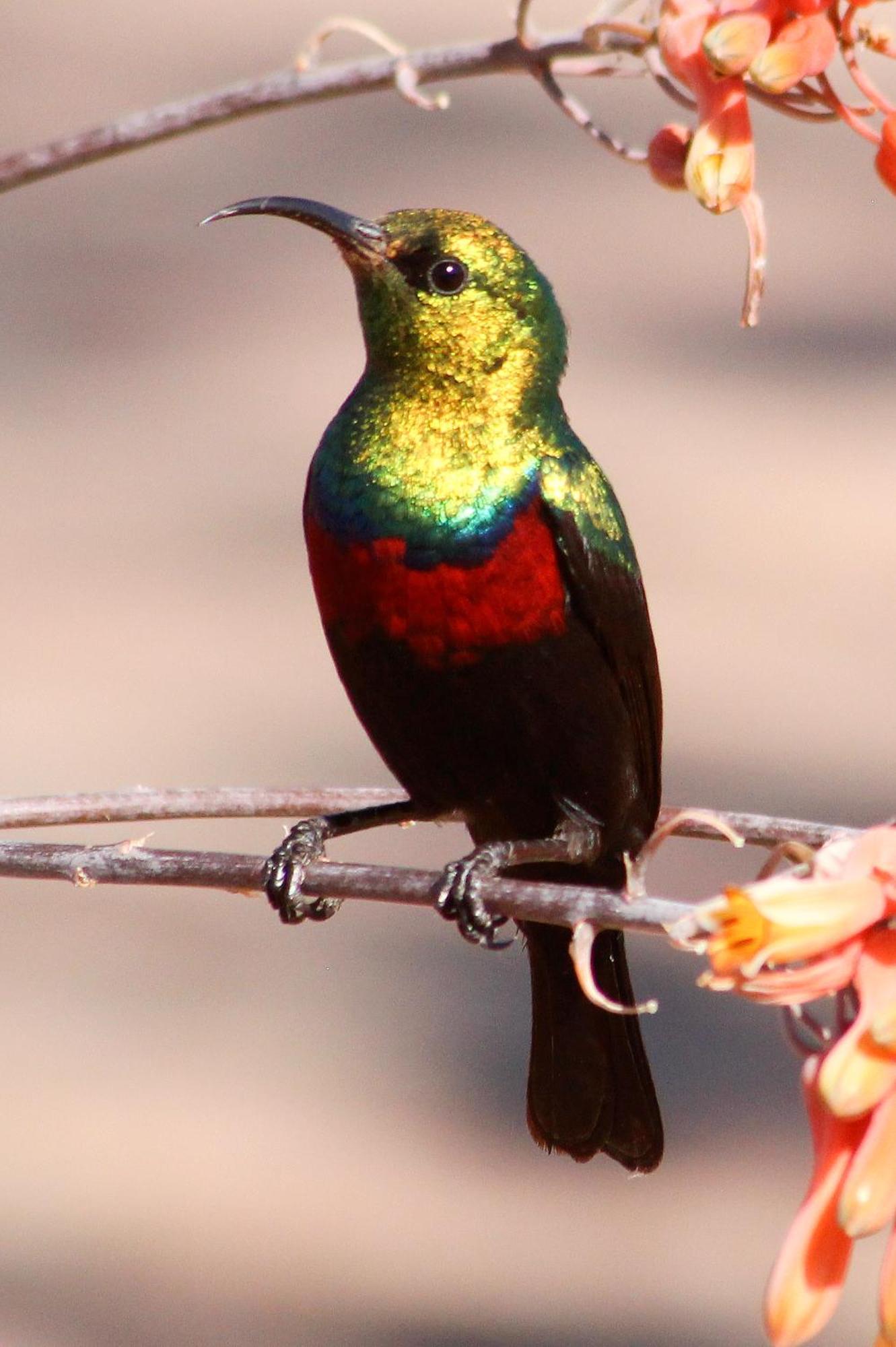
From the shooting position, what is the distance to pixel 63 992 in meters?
3.20

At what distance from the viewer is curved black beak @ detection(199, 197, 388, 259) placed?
136 centimetres

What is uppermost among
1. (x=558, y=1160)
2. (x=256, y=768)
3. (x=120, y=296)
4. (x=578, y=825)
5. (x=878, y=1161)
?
(x=120, y=296)

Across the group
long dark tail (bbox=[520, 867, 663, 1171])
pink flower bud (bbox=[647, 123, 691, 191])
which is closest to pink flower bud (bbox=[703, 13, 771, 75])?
pink flower bud (bbox=[647, 123, 691, 191])

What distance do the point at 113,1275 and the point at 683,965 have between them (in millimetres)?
1022

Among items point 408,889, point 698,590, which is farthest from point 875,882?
point 698,590

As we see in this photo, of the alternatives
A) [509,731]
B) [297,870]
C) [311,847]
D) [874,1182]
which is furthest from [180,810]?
[874,1182]

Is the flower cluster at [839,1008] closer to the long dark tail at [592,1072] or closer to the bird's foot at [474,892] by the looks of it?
the bird's foot at [474,892]

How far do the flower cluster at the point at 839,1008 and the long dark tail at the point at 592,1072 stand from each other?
875 millimetres

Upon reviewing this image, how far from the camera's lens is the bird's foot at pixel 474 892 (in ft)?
4.73

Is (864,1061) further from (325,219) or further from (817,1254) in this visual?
(325,219)

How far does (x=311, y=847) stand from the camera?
1.56 meters

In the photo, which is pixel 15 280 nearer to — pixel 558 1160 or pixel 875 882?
pixel 558 1160

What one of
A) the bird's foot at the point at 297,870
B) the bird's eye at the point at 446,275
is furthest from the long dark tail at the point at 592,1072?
the bird's eye at the point at 446,275

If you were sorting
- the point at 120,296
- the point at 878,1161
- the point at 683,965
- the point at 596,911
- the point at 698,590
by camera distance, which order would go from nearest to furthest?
the point at 878,1161 < the point at 596,911 < the point at 683,965 < the point at 698,590 < the point at 120,296
